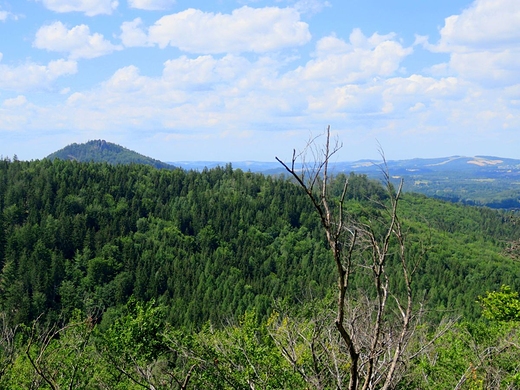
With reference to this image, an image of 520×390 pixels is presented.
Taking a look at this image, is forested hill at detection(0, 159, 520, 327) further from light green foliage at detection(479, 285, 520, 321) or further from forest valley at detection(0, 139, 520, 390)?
light green foliage at detection(479, 285, 520, 321)

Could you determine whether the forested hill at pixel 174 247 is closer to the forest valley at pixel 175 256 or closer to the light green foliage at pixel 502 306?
the forest valley at pixel 175 256

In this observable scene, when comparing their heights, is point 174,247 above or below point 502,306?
below

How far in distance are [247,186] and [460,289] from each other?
64845 mm

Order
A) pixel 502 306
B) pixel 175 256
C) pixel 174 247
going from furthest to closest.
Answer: pixel 174 247 < pixel 175 256 < pixel 502 306

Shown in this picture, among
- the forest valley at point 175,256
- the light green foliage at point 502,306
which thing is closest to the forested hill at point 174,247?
the forest valley at point 175,256

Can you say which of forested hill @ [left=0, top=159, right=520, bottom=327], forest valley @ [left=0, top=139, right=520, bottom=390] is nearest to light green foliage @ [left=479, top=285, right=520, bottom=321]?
forest valley @ [left=0, top=139, right=520, bottom=390]

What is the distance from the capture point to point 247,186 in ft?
425

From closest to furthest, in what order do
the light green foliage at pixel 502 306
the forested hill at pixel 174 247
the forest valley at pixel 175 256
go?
the light green foliage at pixel 502 306 → the forest valley at pixel 175 256 → the forested hill at pixel 174 247

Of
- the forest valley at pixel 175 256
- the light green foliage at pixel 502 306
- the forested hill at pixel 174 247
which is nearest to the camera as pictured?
the light green foliage at pixel 502 306

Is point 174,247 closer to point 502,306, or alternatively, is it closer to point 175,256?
point 175,256

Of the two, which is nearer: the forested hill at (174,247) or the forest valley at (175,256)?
the forest valley at (175,256)

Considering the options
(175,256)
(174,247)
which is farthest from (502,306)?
(174,247)

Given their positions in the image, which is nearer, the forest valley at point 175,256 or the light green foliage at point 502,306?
the light green foliage at point 502,306

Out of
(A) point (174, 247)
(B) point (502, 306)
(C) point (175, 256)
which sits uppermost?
(B) point (502, 306)
